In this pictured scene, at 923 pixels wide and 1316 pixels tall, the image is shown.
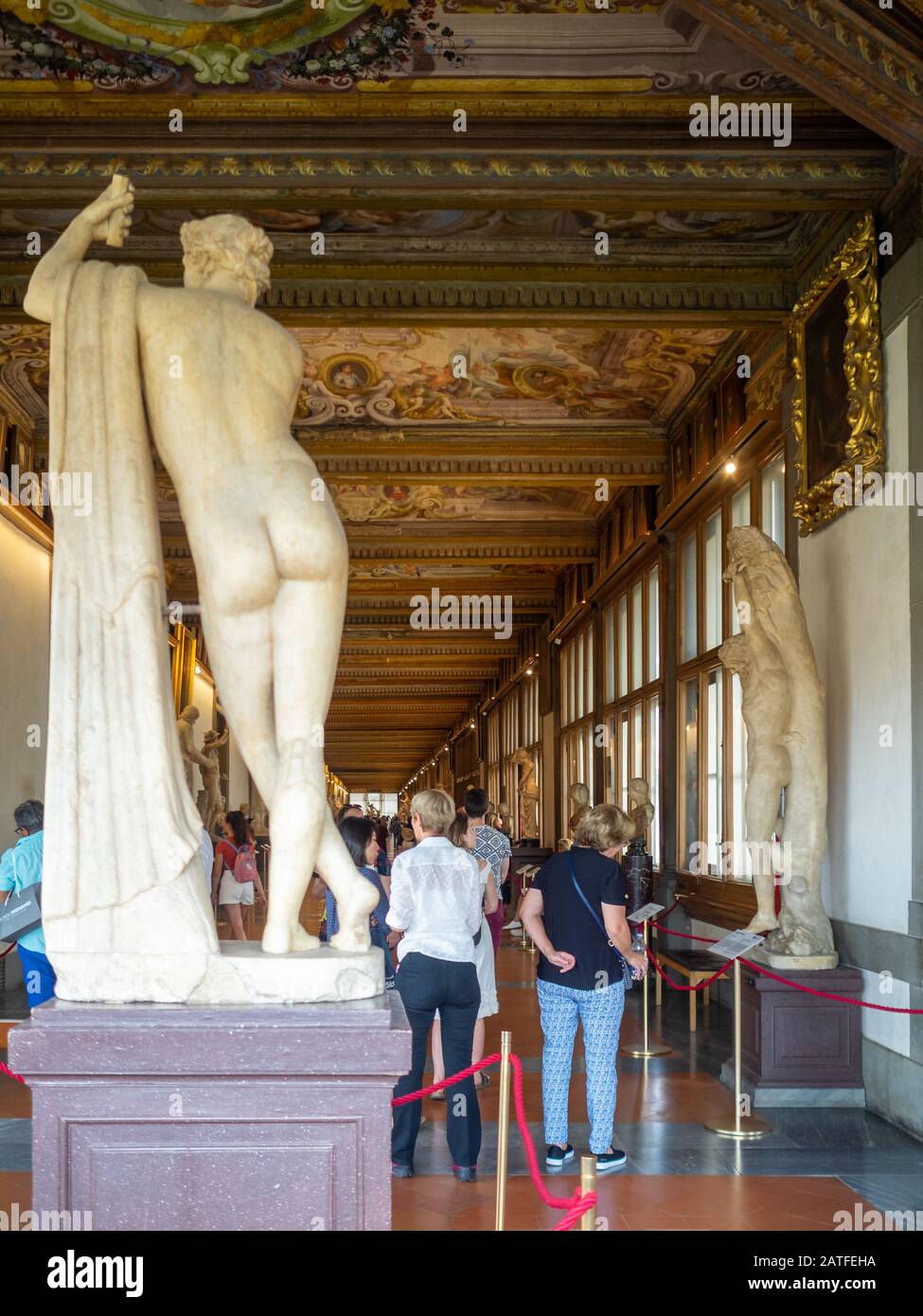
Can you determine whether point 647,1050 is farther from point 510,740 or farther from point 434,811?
point 510,740

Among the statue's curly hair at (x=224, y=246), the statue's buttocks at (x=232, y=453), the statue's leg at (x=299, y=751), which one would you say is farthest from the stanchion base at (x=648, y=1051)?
the statue's curly hair at (x=224, y=246)

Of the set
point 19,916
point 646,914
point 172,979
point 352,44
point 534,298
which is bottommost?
point 646,914

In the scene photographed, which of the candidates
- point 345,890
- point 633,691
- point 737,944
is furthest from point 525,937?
point 345,890

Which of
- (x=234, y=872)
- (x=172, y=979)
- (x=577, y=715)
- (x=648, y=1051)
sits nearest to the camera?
(x=172, y=979)

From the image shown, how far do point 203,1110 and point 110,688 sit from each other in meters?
0.94

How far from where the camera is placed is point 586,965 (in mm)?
5820

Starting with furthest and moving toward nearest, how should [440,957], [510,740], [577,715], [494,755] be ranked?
1. [494,755]
2. [510,740]
3. [577,715]
4. [440,957]

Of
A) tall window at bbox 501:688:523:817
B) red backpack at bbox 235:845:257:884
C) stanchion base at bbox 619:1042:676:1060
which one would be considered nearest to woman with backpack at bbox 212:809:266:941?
red backpack at bbox 235:845:257:884

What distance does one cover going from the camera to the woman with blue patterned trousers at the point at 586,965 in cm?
581

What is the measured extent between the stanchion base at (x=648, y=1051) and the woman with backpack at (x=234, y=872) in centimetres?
416

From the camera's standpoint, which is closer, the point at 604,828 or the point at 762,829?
the point at 604,828

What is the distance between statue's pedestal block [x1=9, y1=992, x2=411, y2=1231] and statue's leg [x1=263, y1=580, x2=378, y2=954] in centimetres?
29

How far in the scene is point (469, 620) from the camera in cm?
2666

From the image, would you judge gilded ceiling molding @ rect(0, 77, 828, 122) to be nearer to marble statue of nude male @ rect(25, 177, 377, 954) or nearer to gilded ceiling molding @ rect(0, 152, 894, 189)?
gilded ceiling molding @ rect(0, 152, 894, 189)
